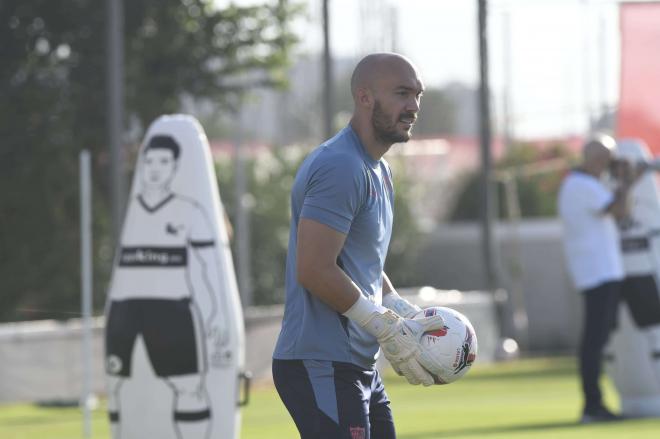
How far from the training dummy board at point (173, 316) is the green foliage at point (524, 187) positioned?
1024 inches

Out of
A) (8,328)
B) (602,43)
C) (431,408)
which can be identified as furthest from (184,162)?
(602,43)

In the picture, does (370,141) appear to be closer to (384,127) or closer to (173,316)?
(384,127)

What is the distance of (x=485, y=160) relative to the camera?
79.5ft

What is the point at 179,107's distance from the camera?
79.2ft

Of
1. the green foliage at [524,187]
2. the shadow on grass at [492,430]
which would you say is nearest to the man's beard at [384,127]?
the shadow on grass at [492,430]

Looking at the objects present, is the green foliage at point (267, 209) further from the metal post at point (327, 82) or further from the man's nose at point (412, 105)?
the man's nose at point (412, 105)

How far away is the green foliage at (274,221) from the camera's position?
35.4 m

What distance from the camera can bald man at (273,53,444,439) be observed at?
5.88 metres

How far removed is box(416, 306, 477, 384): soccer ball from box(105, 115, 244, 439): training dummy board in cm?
388

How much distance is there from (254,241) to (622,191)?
2430 cm

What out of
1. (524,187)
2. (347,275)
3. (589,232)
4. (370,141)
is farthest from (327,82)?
(524,187)

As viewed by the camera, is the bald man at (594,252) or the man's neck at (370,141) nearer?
the man's neck at (370,141)

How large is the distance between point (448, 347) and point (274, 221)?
101 feet

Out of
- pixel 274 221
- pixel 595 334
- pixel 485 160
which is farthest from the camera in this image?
pixel 274 221
